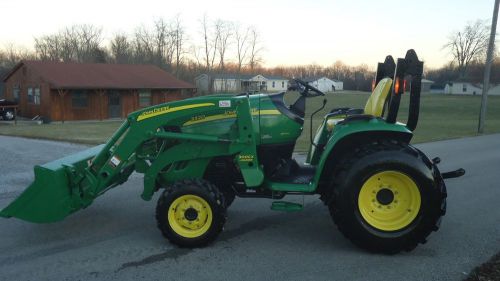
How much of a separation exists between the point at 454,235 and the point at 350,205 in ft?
4.97

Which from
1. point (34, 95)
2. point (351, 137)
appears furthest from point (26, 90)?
point (351, 137)

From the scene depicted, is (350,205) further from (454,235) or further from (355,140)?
(454,235)

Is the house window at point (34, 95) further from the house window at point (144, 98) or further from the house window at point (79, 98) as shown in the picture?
the house window at point (144, 98)

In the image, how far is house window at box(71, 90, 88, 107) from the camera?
2877cm

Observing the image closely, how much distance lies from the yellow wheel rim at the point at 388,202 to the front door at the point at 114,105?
91.3 ft

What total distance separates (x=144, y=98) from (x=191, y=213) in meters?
28.5

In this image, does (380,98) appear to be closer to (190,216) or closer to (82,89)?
(190,216)

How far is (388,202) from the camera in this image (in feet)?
15.4

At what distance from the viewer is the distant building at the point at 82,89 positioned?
28.0m

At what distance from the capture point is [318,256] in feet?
14.9

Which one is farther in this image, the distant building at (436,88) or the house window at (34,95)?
the distant building at (436,88)

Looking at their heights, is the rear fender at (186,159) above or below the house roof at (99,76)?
below

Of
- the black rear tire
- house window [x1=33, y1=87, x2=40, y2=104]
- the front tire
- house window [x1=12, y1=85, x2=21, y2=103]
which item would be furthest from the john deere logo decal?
house window [x1=12, y1=85, x2=21, y2=103]

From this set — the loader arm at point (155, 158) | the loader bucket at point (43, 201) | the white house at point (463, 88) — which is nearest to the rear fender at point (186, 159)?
the loader arm at point (155, 158)
